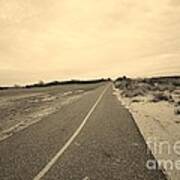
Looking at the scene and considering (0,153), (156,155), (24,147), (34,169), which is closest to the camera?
Answer: (34,169)

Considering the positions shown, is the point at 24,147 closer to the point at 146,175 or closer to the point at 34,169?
the point at 34,169

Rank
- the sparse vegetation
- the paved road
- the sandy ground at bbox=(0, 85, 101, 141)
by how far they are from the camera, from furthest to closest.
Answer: the sparse vegetation < the sandy ground at bbox=(0, 85, 101, 141) < the paved road

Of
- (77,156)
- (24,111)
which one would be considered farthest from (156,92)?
(77,156)

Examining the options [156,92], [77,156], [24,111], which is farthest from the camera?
[156,92]

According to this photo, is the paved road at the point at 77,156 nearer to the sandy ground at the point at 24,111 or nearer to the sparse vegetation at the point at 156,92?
the sandy ground at the point at 24,111

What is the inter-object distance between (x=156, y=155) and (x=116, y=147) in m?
1.51

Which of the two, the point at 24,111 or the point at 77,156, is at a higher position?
the point at 77,156

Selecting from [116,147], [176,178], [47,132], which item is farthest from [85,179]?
[47,132]

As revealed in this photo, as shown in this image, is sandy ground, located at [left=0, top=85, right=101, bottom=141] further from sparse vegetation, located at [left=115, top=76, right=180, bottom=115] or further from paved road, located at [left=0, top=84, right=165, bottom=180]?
sparse vegetation, located at [left=115, top=76, right=180, bottom=115]

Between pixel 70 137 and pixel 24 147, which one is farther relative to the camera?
pixel 70 137

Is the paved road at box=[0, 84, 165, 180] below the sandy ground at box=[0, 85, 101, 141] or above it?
above

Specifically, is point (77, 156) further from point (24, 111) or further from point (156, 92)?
point (156, 92)

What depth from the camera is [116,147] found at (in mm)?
9141

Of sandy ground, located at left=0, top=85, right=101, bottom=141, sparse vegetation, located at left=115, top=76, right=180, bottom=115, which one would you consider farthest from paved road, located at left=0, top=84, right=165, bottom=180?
sparse vegetation, located at left=115, top=76, right=180, bottom=115
